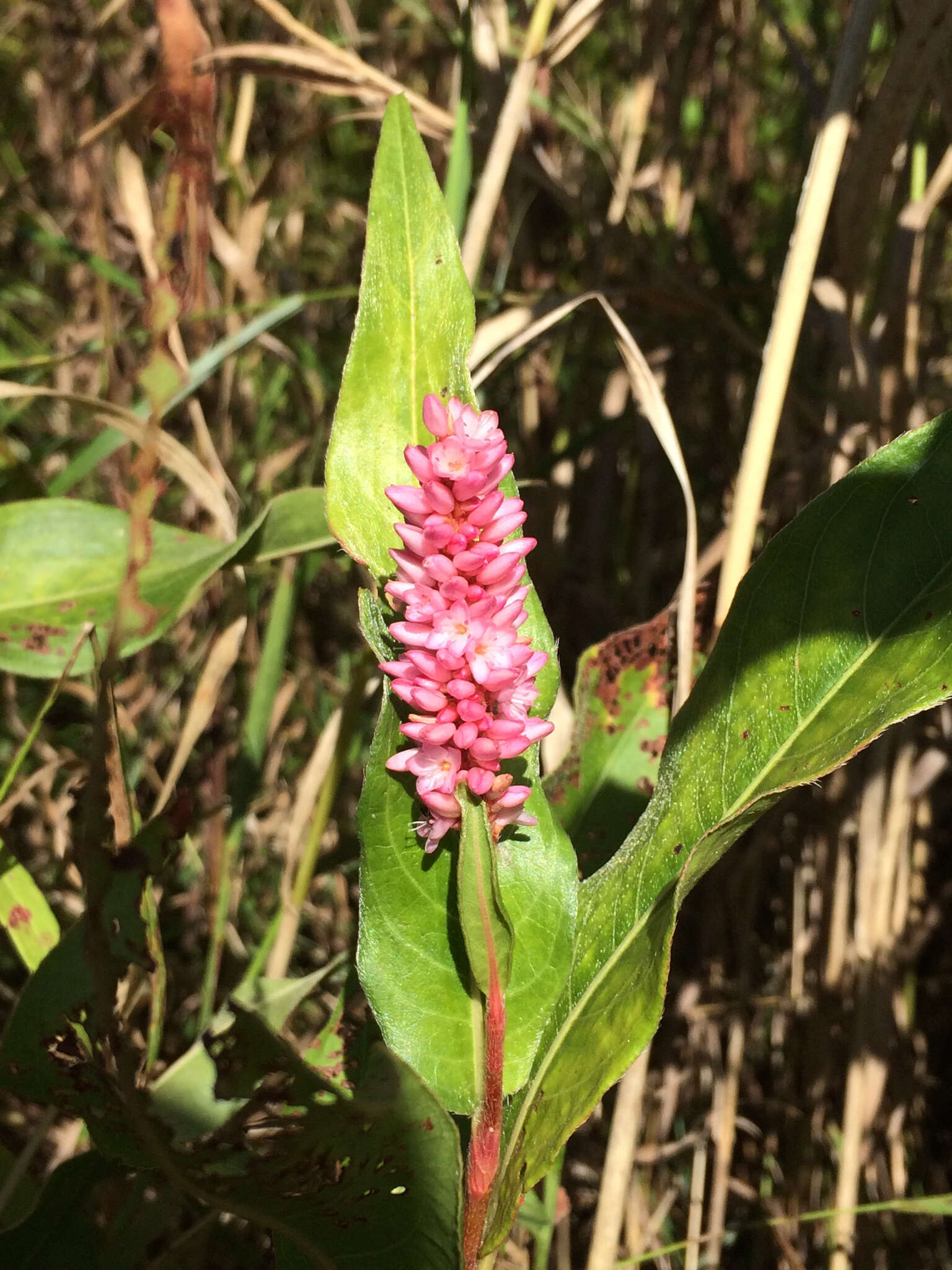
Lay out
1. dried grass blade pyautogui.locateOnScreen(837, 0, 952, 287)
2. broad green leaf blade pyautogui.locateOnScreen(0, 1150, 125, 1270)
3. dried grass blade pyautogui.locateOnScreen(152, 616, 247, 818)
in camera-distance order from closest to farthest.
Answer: broad green leaf blade pyautogui.locateOnScreen(0, 1150, 125, 1270) → dried grass blade pyautogui.locateOnScreen(837, 0, 952, 287) → dried grass blade pyautogui.locateOnScreen(152, 616, 247, 818)

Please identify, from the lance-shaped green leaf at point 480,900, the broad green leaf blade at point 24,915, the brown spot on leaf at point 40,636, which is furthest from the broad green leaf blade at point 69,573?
the lance-shaped green leaf at point 480,900

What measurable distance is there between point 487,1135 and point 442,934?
0.44 ft

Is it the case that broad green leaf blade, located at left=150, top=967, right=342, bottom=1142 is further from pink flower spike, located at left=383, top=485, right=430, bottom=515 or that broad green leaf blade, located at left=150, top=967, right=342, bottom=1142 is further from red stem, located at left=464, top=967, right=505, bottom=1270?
pink flower spike, located at left=383, top=485, right=430, bottom=515

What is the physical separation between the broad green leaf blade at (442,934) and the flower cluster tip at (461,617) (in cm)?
6

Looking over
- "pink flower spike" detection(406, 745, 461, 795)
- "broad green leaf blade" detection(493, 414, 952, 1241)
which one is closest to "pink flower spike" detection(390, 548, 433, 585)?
"pink flower spike" detection(406, 745, 461, 795)

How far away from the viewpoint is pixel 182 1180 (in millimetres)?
741

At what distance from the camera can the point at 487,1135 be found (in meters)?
0.76

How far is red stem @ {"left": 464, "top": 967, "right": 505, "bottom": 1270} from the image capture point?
2.43 feet

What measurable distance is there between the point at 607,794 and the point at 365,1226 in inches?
18.6

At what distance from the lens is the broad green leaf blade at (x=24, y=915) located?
1.06 metres

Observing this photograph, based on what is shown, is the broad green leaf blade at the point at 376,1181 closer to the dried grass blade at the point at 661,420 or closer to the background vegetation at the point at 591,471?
the background vegetation at the point at 591,471

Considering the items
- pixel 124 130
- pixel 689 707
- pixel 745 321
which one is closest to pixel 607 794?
pixel 689 707

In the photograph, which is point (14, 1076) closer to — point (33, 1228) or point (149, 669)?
point (33, 1228)

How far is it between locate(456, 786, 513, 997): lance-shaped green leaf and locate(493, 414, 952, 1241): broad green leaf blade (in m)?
0.10
